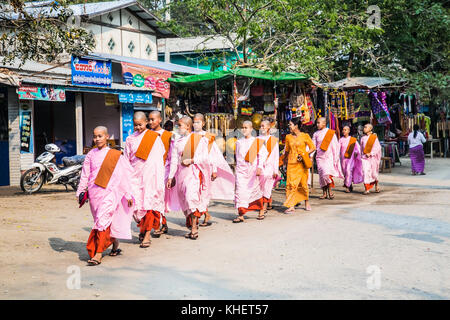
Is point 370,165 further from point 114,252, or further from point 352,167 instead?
point 114,252

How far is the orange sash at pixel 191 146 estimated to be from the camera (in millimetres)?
7797

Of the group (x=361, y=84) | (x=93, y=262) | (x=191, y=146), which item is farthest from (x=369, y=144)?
(x=93, y=262)

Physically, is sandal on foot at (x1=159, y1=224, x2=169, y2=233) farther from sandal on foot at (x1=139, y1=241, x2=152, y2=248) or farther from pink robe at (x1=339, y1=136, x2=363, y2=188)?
pink robe at (x1=339, y1=136, x2=363, y2=188)

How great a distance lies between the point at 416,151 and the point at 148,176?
12.7 meters

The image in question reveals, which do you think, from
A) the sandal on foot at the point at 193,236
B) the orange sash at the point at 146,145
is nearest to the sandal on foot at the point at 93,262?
the orange sash at the point at 146,145

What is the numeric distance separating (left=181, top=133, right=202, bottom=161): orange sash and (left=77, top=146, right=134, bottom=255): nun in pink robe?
1.39 meters

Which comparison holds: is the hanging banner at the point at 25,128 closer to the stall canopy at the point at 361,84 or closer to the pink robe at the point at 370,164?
the stall canopy at the point at 361,84

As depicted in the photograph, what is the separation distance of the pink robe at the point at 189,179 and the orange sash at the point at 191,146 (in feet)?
0.14

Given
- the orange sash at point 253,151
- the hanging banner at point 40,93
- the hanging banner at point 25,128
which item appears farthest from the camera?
the hanging banner at point 25,128

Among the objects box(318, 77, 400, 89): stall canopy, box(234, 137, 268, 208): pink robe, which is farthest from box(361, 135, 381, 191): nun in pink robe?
box(234, 137, 268, 208): pink robe

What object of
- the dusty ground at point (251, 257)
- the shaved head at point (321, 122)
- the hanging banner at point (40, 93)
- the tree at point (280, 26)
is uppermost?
the tree at point (280, 26)

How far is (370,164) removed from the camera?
13352 mm

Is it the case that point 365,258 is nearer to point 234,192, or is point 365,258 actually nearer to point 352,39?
point 234,192

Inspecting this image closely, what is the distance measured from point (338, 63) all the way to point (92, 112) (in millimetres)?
11179
